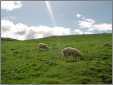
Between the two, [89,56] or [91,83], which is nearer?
[91,83]

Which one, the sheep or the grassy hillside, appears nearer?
the grassy hillside

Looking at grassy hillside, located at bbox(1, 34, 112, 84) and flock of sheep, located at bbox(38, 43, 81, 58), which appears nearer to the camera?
grassy hillside, located at bbox(1, 34, 112, 84)

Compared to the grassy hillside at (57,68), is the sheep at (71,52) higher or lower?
higher

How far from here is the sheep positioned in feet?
12.3

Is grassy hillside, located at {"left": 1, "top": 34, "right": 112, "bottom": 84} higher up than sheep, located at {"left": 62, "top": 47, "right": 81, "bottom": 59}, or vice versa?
sheep, located at {"left": 62, "top": 47, "right": 81, "bottom": 59}

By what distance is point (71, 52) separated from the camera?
Result: 13.1ft

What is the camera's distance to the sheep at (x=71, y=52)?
12.3ft

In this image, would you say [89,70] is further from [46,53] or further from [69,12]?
[46,53]

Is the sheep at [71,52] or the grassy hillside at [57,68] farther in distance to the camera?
the sheep at [71,52]

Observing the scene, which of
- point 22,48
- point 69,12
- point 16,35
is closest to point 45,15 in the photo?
point 69,12

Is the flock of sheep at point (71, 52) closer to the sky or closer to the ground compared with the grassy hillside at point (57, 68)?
closer to the sky

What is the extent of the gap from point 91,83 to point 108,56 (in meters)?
0.54

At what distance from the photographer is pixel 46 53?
403 cm

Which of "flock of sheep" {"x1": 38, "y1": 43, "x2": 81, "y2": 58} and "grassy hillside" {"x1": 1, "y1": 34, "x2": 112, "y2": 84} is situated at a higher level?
"flock of sheep" {"x1": 38, "y1": 43, "x2": 81, "y2": 58}
